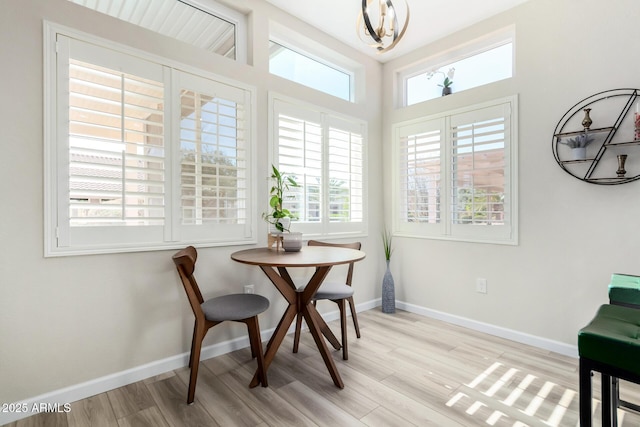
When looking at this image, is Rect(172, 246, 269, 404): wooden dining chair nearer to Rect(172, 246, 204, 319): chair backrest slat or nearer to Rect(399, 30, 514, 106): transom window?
Rect(172, 246, 204, 319): chair backrest slat

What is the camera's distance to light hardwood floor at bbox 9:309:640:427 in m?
1.67

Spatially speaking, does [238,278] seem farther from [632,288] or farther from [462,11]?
[462,11]

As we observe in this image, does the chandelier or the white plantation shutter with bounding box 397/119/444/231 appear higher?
the chandelier

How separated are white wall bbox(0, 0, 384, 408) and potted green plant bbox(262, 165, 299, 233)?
46 cm

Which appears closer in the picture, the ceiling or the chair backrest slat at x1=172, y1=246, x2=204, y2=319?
the chair backrest slat at x1=172, y1=246, x2=204, y2=319

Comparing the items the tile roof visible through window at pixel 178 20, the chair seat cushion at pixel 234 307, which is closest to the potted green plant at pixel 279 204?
the chair seat cushion at pixel 234 307

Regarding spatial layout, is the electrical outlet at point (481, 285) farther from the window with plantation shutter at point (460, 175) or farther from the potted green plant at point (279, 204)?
the potted green plant at point (279, 204)

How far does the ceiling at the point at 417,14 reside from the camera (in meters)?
2.65

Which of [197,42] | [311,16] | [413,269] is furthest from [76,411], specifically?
[311,16]

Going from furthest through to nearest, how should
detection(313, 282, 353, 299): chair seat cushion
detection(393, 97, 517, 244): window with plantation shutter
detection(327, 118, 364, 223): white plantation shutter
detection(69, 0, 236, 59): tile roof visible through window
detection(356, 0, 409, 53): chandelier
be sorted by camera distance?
1. detection(327, 118, 364, 223): white plantation shutter
2. detection(393, 97, 517, 244): window with plantation shutter
3. detection(313, 282, 353, 299): chair seat cushion
4. detection(69, 0, 236, 59): tile roof visible through window
5. detection(356, 0, 409, 53): chandelier

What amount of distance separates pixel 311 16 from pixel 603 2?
2202mm

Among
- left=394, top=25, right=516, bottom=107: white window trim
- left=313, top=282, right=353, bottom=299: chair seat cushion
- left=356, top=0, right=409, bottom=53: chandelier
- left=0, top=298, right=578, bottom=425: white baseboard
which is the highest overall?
left=394, top=25, right=516, bottom=107: white window trim

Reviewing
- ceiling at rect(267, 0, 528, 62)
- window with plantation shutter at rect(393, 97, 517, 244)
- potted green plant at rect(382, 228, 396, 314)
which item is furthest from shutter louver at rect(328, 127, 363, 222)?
ceiling at rect(267, 0, 528, 62)

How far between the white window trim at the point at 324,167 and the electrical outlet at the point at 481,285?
120 cm
